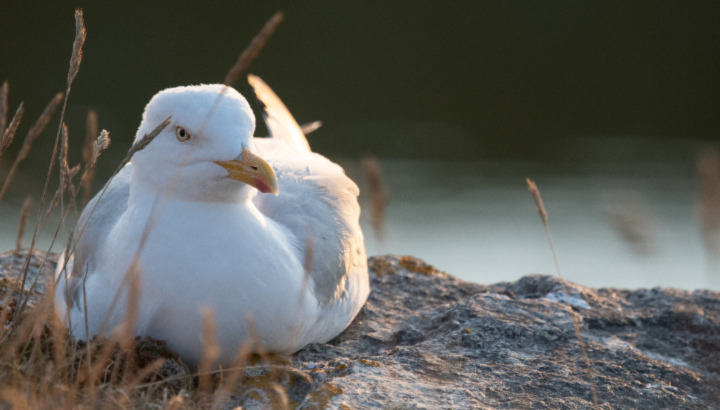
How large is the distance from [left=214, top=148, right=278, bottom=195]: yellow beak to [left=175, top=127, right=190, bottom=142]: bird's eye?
0.19 meters

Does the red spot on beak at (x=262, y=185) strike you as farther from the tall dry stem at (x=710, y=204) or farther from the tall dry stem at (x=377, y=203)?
the tall dry stem at (x=710, y=204)

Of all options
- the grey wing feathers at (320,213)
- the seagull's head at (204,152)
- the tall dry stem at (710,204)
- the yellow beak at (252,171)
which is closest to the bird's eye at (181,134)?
the seagull's head at (204,152)

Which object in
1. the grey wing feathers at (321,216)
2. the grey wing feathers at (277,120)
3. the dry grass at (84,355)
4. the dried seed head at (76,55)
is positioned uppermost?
the grey wing feathers at (277,120)

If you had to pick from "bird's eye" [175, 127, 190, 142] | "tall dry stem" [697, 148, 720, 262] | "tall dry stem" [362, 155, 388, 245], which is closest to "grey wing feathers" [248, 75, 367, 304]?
"tall dry stem" [362, 155, 388, 245]

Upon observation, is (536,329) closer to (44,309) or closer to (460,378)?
(460,378)

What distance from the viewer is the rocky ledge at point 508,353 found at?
3.40 m

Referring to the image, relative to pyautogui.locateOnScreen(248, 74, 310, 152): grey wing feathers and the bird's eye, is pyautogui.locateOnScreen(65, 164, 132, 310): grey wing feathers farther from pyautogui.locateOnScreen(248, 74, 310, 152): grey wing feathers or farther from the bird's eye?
pyautogui.locateOnScreen(248, 74, 310, 152): grey wing feathers

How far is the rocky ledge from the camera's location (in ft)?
11.1

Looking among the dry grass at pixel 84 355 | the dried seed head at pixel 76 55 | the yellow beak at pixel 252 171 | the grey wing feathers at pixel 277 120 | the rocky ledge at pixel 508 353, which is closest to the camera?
the dry grass at pixel 84 355

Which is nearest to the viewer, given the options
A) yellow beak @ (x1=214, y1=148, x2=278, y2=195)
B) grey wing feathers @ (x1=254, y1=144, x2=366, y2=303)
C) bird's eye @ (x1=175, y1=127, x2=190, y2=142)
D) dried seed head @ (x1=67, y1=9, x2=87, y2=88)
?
dried seed head @ (x1=67, y1=9, x2=87, y2=88)

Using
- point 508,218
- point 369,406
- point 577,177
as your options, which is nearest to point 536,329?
point 369,406

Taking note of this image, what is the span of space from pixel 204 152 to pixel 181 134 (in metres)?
0.17

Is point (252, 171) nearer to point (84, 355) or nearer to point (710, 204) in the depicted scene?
point (84, 355)

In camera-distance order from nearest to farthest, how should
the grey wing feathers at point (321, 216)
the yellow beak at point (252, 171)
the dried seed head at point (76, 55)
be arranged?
the dried seed head at point (76, 55) < the yellow beak at point (252, 171) < the grey wing feathers at point (321, 216)
